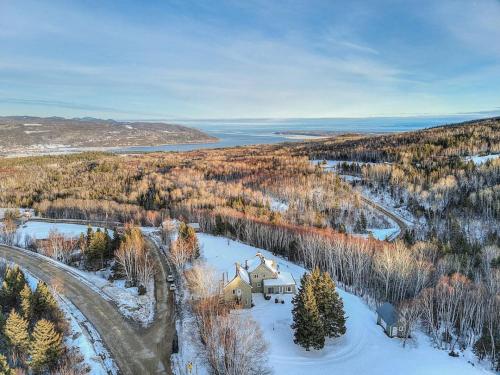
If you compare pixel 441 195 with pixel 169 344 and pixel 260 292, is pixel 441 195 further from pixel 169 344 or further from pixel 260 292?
pixel 169 344

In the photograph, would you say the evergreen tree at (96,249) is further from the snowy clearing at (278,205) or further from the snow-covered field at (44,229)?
the snowy clearing at (278,205)

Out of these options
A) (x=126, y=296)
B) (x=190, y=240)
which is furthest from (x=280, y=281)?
(x=126, y=296)

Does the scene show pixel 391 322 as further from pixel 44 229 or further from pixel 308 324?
pixel 44 229

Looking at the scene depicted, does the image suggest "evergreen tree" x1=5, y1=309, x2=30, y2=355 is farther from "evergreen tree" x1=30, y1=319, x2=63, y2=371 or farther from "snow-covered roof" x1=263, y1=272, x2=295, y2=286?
"snow-covered roof" x1=263, y1=272, x2=295, y2=286

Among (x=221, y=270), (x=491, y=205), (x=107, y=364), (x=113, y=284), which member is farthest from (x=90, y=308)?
(x=491, y=205)

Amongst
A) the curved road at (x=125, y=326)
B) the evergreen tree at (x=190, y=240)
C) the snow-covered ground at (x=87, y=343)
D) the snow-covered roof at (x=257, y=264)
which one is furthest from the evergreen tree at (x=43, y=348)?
the evergreen tree at (x=190, y=240)

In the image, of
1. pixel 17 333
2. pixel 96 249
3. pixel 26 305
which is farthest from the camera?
pixel 96 249
